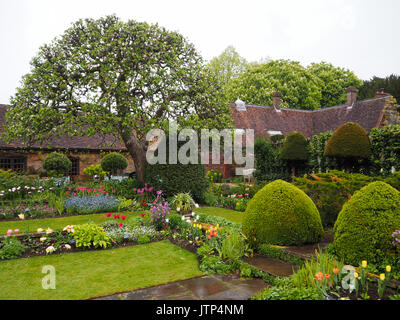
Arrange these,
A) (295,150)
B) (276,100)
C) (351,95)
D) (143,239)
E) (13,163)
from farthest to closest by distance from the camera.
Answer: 1. (276,100)
2. (351,95)
3. (13,163)
4. (295,150)
5. (143,239)

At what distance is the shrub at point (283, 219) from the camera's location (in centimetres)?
570

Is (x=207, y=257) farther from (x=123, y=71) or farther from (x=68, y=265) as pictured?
(x=123, y=71)

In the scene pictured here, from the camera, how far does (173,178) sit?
12.3 metres

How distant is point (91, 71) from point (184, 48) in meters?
3.95

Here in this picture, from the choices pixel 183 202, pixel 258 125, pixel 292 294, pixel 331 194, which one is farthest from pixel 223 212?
pixel 258 125

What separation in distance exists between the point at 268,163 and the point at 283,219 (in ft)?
47.5

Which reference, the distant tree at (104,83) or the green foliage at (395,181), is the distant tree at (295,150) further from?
the green foliage at (395,181)

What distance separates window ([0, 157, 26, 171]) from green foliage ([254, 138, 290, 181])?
51.3 ft

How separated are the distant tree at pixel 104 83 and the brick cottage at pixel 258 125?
245 inches

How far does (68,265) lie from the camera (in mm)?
5504

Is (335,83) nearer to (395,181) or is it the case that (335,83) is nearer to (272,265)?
(395,181)

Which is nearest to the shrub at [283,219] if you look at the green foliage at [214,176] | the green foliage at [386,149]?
the green foliage at [386,149]

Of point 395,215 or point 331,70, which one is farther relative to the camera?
point 331,70

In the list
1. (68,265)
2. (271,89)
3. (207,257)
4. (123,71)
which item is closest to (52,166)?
(123,71)
